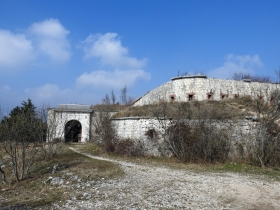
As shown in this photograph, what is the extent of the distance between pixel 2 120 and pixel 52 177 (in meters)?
3.89

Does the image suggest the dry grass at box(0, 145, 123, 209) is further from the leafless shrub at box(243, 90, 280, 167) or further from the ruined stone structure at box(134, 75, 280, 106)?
the ruined stone structure at box(134, 75, 280, 106)

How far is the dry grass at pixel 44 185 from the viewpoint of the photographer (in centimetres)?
701

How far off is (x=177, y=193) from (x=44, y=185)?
4637 mm

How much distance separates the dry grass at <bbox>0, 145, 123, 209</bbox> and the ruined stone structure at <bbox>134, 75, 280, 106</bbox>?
13.4m

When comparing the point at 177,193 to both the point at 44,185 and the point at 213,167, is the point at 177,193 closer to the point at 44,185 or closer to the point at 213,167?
the point at 44,185

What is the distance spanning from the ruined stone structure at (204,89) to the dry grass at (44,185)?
1342 centimetres

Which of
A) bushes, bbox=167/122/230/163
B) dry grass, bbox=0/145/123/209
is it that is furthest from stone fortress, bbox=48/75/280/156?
dry grass, bbox=0/145/123/209

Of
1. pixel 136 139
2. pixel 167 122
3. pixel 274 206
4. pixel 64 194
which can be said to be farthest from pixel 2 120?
pixel 274 206

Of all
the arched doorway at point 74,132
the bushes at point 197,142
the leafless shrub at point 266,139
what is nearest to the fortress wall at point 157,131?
the leafless shrub at point 266,139

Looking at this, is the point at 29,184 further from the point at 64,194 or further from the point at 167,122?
the point at 167,122

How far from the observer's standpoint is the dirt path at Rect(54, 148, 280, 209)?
21.1 ft

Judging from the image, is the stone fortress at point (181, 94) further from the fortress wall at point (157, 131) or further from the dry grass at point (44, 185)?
the dry grass at point (44, 185)

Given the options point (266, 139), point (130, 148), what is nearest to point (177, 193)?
point (266, 139)

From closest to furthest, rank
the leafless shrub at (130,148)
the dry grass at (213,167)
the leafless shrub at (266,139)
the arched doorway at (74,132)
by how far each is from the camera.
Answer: the dry grass at (213,167)
the leafless shrub at (266,139)
the leafless shrub at (130,148)
the arched doorway at (74,132)
